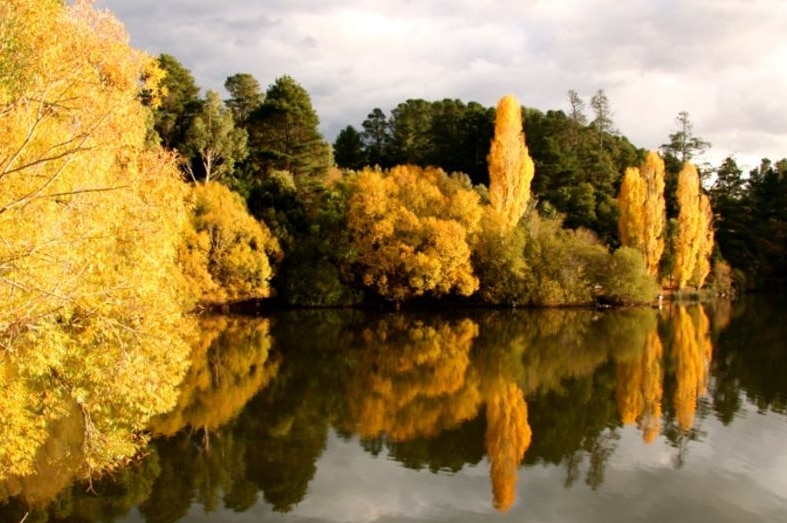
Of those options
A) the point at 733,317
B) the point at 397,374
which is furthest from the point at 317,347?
the point at 733,317

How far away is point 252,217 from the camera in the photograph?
40.3 meters

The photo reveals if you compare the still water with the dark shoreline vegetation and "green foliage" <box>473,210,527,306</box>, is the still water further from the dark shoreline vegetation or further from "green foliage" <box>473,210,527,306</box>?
"green foliage" <box>473,210,527,306</box>

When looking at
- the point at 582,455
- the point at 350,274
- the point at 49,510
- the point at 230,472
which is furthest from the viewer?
the point at 350,274

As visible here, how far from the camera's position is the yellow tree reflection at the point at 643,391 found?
1769cm

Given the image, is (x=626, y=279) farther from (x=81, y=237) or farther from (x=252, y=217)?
(x=81, y=237)

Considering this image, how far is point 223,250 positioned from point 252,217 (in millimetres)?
3273

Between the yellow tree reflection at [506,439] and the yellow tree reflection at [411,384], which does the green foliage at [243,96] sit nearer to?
the yellow tree reflection at [411,384]

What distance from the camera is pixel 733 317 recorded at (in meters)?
42.3

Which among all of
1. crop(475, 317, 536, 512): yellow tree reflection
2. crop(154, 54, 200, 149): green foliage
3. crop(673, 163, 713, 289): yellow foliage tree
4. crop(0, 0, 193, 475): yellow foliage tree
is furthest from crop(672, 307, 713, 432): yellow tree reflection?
crop(154, 54, 200, 149): green foliage

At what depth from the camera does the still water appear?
1214 cm

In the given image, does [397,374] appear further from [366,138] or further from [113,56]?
[366,138]

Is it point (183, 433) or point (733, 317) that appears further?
point (733, 317)

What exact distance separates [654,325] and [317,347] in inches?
766

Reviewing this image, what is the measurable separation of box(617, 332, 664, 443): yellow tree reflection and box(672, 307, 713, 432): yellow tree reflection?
58 cm
